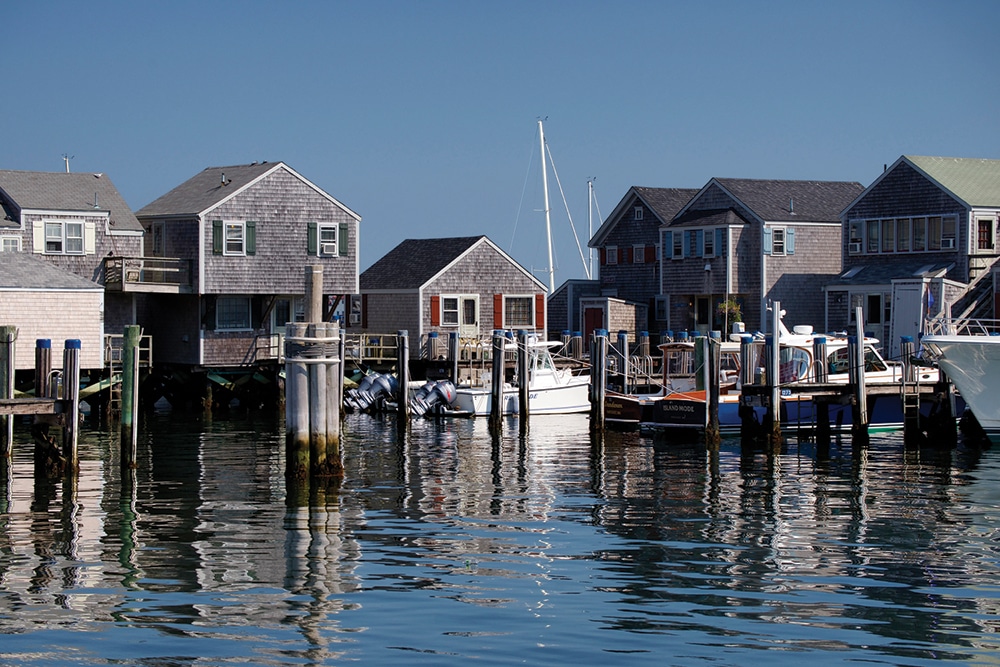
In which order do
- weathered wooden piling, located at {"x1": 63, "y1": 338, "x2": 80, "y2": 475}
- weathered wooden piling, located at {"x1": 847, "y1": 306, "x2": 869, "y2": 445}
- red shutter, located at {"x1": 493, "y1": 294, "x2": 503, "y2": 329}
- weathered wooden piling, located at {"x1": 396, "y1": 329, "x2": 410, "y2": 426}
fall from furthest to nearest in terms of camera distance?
1. red shutter, located at {"x1": 493, "y1": 294, "x2": 503, "y2": 329}
2. weathered wooden piling, located at {"x1": 396, "y1": 329, "x2": 410, "y2": 426}
3. weathered wooden piling, located at {"x1": 847, "y1": 306, "x2": 869, "y2": 445}
4. weathered wooden piling, located at {"x1": 63, "y1": 338, "x2": 80, "y2": 475}

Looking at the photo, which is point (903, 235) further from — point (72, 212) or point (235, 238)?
point (72, 212)

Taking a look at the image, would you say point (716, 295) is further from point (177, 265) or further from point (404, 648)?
point (404, 648)

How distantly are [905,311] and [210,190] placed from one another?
84.8 feet

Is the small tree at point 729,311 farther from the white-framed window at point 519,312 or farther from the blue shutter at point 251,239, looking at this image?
the blue shutter at point 251,239

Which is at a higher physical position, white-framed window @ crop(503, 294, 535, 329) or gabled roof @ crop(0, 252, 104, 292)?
gabled roof @ crop(0, 252, 104, 292)

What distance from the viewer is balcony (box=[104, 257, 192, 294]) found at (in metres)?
44.3

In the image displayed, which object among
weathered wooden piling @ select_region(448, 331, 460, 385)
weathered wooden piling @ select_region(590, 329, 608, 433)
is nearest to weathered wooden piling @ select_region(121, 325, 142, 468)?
weathered wooden piling @ select_region(590, 329, 608, 433)

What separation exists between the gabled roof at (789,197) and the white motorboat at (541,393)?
669 inches

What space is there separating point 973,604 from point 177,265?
3564cm

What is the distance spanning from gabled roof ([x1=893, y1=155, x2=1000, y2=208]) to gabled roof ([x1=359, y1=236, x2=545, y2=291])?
51.5ft

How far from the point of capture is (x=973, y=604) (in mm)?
15359

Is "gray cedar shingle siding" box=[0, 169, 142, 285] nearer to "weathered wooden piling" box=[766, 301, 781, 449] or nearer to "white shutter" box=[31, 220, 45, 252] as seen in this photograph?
"white shutter" box=[31, 220, 45, 252]

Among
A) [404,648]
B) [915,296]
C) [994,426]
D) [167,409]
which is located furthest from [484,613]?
[915,296]

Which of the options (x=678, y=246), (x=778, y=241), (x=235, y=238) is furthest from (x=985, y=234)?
(x=235, y=238)
